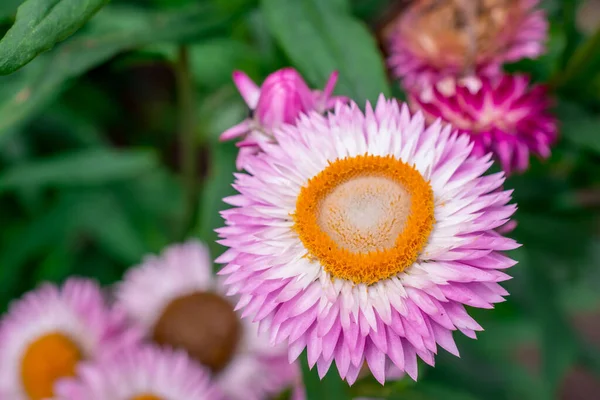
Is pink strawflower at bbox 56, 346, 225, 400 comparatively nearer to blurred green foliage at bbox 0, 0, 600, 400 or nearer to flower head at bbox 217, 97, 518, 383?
blurred green foliage at bbox 0, 0, 600, 400

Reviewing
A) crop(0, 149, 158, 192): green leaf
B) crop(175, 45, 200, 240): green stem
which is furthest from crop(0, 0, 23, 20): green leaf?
crop(0, 149, 158, 192): green leaf

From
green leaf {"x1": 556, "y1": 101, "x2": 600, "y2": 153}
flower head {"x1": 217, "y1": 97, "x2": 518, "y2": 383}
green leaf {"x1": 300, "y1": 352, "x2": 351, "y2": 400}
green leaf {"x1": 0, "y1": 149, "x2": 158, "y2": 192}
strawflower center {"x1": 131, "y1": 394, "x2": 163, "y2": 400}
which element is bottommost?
strawflower center {"x1": 131, "y1": 394, "x2": 163, "y2": 400}

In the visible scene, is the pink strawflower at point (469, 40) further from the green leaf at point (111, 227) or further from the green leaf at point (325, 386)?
the green leaf at point (111, 227)

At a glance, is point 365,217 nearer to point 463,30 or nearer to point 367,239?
point 367,239

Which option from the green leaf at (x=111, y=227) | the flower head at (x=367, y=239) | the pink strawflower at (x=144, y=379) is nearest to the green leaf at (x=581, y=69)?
the flower head at (x=367, y=239)

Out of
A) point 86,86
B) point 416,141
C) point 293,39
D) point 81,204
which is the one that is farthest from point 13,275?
point 416,141
